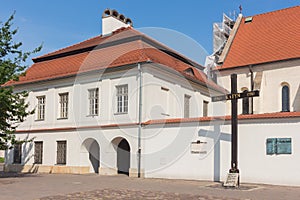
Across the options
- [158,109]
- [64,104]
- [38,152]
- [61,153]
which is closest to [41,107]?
[64,104]

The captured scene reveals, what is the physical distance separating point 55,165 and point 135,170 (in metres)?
6.73

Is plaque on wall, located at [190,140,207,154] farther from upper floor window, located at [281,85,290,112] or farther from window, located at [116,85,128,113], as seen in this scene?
upper floor window, located at [281,85,290,112]

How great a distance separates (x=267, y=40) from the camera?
28.5 metres

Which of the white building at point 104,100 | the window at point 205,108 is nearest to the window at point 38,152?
the white building at point 104,100

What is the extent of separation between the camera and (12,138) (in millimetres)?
18625

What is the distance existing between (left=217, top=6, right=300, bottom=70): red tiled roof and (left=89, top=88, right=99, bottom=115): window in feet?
33.9

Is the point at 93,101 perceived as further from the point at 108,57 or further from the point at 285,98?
the point at 285,98

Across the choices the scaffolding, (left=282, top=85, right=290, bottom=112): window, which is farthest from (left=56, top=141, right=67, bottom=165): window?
the scaffolding

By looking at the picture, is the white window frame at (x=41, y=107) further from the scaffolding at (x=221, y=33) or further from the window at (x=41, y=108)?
the scaffolding at (x=221, y=33)

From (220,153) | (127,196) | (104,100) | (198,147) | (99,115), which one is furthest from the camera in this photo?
(99,115)

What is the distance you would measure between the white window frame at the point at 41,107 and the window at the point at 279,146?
51.7 ft

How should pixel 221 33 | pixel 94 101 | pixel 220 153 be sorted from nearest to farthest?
pixel 220 153, pixel 94 101, pixel 221 33

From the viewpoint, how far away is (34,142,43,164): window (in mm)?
25125

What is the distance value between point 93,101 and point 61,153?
4.06m
